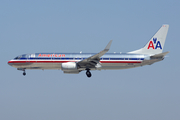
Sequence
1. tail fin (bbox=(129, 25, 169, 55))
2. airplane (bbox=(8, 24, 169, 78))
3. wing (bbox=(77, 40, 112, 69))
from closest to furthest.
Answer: wing (bbox=(77, 40, 112, 69)), airplane (bbox=(8, 24, 169, 78)), tail fin (bbox=(129, 25, 169, 55))

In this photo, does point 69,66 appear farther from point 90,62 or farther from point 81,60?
point 90,62

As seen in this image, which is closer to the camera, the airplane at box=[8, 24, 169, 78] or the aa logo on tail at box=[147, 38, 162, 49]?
the airplane at box=[8, 24, 169, 78]

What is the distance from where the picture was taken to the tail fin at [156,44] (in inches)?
2489

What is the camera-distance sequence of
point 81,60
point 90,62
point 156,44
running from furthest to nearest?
point 156,44 < point 81,60 < point 90,62

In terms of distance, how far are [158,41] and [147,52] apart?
3458 mm

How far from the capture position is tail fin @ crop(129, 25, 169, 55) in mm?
63219

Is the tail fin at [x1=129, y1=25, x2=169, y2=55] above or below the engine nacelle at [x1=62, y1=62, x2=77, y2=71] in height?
above

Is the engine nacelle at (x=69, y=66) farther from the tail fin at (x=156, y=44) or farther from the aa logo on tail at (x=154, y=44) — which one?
the aa logo on tail at (x=154, y=44)

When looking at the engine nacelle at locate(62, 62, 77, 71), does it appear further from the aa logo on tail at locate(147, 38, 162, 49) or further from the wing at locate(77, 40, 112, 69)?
the aa logo on tail at locate(147, 38, 162, 49)

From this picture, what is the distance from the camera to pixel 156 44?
63.9 m

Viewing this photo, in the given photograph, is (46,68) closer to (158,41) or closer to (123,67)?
(123,67)

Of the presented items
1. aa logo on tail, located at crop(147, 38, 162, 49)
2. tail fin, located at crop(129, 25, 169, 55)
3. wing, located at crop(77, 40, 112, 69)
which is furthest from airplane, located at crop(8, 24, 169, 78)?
aa logo on tail, located at crop(147, 38, 162, 49)

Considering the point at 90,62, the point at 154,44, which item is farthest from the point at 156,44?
the point at 90,62

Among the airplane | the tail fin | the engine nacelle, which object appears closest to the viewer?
the engine nacelle
